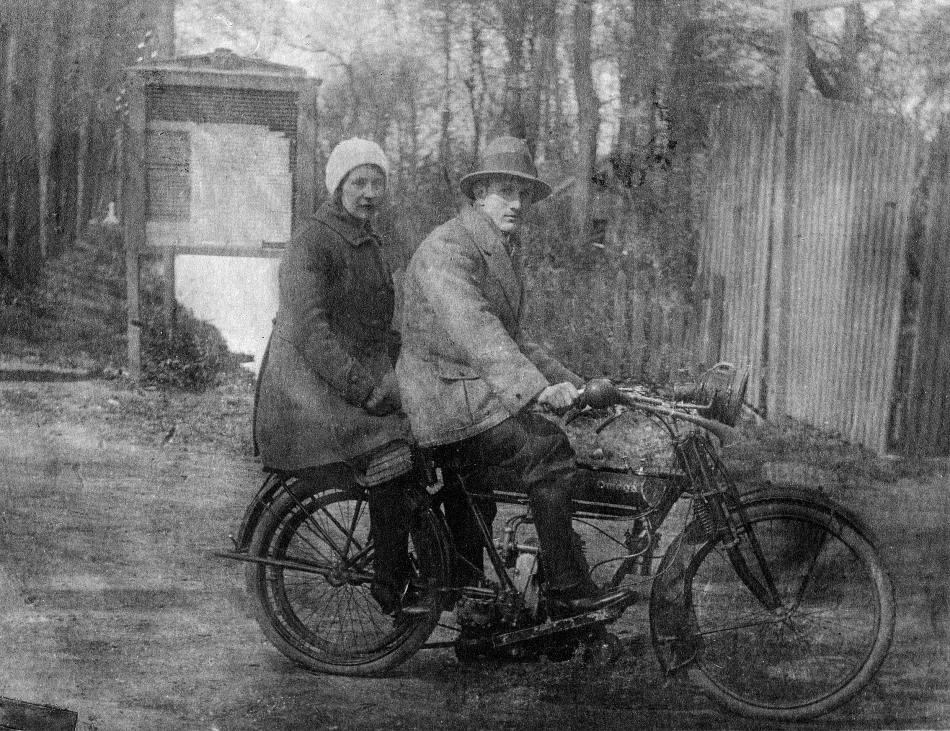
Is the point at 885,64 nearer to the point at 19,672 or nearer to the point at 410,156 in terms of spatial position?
the point at 410,156

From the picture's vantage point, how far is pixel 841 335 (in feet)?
14.9

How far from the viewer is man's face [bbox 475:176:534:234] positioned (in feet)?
11.1

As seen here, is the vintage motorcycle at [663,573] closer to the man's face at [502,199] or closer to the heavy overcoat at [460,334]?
the heavy overcoat at [460,334]

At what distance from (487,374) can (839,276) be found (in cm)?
219

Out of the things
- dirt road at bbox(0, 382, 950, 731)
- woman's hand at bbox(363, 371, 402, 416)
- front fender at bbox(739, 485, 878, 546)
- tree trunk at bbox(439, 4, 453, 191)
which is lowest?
dirt road at bbox(0, 382, 950, 731)

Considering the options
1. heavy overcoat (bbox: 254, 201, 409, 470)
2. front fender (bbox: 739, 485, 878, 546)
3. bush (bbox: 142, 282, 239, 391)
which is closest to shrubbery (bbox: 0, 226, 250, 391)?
bush (bbox: 142, 282, 239, 391)

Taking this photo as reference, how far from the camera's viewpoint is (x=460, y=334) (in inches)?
128

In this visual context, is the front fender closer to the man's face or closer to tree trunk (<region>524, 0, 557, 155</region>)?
the man's face

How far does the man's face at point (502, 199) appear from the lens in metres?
3.37

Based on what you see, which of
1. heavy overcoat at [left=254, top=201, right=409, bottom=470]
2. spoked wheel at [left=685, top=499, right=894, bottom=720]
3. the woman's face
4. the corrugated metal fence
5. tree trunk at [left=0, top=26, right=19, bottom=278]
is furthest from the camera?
the corrugated metal fence

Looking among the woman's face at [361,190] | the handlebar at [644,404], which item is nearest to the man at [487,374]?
the handlebar at [644,404]

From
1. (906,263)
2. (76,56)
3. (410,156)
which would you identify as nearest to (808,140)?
(906,263)

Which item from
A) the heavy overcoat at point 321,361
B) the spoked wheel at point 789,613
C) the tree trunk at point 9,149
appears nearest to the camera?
the spoked wheel at point 789,613

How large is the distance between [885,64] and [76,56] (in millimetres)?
3454
